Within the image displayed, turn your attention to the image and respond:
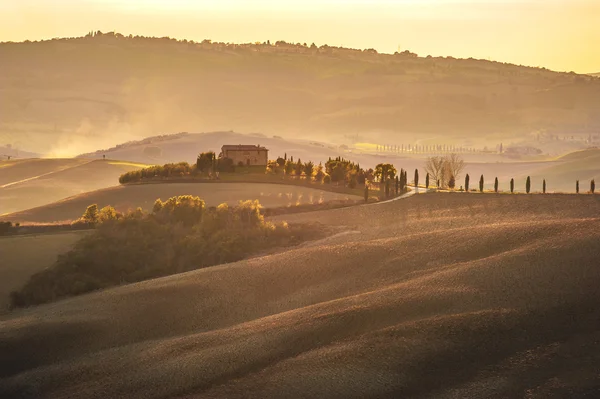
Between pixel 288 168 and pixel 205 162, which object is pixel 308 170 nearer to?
pixel 288 168

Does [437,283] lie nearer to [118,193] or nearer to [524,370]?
[524,370]

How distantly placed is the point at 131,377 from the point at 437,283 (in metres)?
17.6

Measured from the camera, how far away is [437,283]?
46969mm

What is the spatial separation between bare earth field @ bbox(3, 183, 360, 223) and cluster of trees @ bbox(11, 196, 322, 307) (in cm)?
1673

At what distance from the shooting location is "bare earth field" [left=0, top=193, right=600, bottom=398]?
116 ft

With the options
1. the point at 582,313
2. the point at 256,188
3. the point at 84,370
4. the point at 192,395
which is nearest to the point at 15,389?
the point at 84,370

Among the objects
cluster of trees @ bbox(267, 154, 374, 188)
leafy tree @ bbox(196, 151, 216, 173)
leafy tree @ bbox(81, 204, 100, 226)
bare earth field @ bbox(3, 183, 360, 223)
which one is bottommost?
leafy tree @ bbox(81, 204, 100, 226)

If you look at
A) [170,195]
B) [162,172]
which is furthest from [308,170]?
[170,195]

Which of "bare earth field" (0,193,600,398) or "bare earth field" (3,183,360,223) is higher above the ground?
"bare earth field" (3,183,360,223)

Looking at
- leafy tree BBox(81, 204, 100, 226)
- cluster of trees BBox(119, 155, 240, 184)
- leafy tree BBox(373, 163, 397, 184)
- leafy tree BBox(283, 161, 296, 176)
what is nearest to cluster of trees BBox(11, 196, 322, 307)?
leafy tree BBox(81, 204, 100, 226)

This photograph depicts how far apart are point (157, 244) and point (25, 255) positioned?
11.5 m

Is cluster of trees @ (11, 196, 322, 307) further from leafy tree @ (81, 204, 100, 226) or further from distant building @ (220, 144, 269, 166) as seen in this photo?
distant building @ (220, 144, 269, 166)

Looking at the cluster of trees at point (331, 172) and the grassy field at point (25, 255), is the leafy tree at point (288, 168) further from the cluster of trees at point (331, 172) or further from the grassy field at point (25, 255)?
the grassy field at point (25, 255)

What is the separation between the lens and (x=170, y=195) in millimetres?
115812
